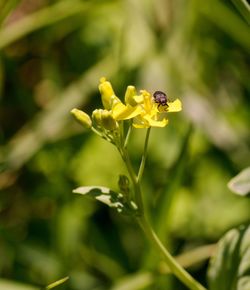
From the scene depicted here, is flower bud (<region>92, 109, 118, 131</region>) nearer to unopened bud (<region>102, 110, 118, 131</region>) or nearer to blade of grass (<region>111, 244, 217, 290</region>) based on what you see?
unopened bud (<region>102, 110, 118, 131</region>)

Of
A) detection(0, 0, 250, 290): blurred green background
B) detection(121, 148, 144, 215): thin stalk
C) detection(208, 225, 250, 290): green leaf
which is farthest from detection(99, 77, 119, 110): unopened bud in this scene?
detection(0, 0, 250, 290): blurred green background

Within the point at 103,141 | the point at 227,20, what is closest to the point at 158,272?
the point at 103,141

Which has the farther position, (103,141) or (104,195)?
(103,141)

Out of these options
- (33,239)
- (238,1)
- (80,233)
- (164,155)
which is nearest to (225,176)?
(164,155)

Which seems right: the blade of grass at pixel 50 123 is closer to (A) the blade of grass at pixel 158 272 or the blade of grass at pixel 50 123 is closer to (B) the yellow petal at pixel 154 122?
(A) the blade of grass at pixel 158 272

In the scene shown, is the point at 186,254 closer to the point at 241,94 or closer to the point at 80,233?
the point at 80,233

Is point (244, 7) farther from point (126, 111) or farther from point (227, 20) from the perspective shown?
point (227, 20)
